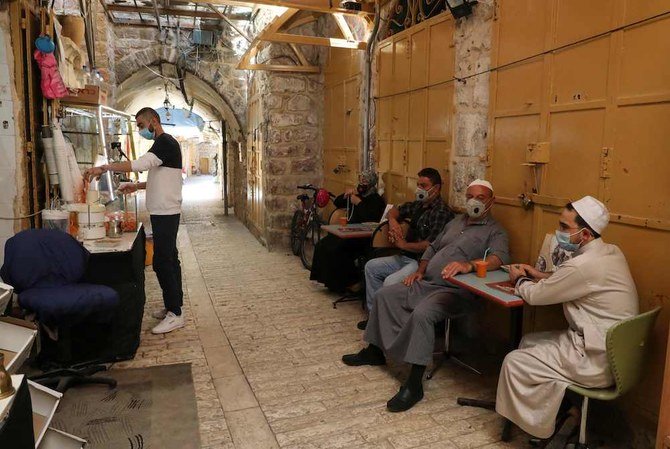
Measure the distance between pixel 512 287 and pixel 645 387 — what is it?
749mm

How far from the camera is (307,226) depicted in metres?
6.56

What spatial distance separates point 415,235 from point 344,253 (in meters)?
0.96

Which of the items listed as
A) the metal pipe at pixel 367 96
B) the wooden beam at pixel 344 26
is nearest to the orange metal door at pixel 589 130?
the metal pipe at pixel 367 96

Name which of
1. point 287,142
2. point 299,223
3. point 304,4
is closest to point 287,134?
point 287,142

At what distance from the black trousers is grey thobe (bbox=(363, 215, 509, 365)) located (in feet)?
5.33

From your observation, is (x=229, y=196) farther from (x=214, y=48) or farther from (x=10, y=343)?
(x=10, y=343)

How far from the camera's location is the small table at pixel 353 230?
14.1ft

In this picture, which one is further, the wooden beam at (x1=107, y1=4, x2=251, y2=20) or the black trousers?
the wooden beam at (x1=107, y1=4, x2=251, y2=20)

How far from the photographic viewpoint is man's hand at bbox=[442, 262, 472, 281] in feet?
9.61

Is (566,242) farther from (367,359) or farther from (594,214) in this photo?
(367,359)

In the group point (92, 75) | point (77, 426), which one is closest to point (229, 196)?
point (92, 75)

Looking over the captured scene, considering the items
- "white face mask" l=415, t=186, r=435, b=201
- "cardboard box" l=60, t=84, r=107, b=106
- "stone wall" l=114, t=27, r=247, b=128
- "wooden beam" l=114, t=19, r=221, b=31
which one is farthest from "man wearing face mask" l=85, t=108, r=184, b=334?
"wooden beam" l=114, t=19, r=221, b=31

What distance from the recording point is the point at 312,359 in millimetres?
3506

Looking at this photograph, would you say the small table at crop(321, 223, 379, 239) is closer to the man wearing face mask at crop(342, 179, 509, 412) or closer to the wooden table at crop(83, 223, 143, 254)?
the man wearing face mask at crop(342, 179, 509, 412)
